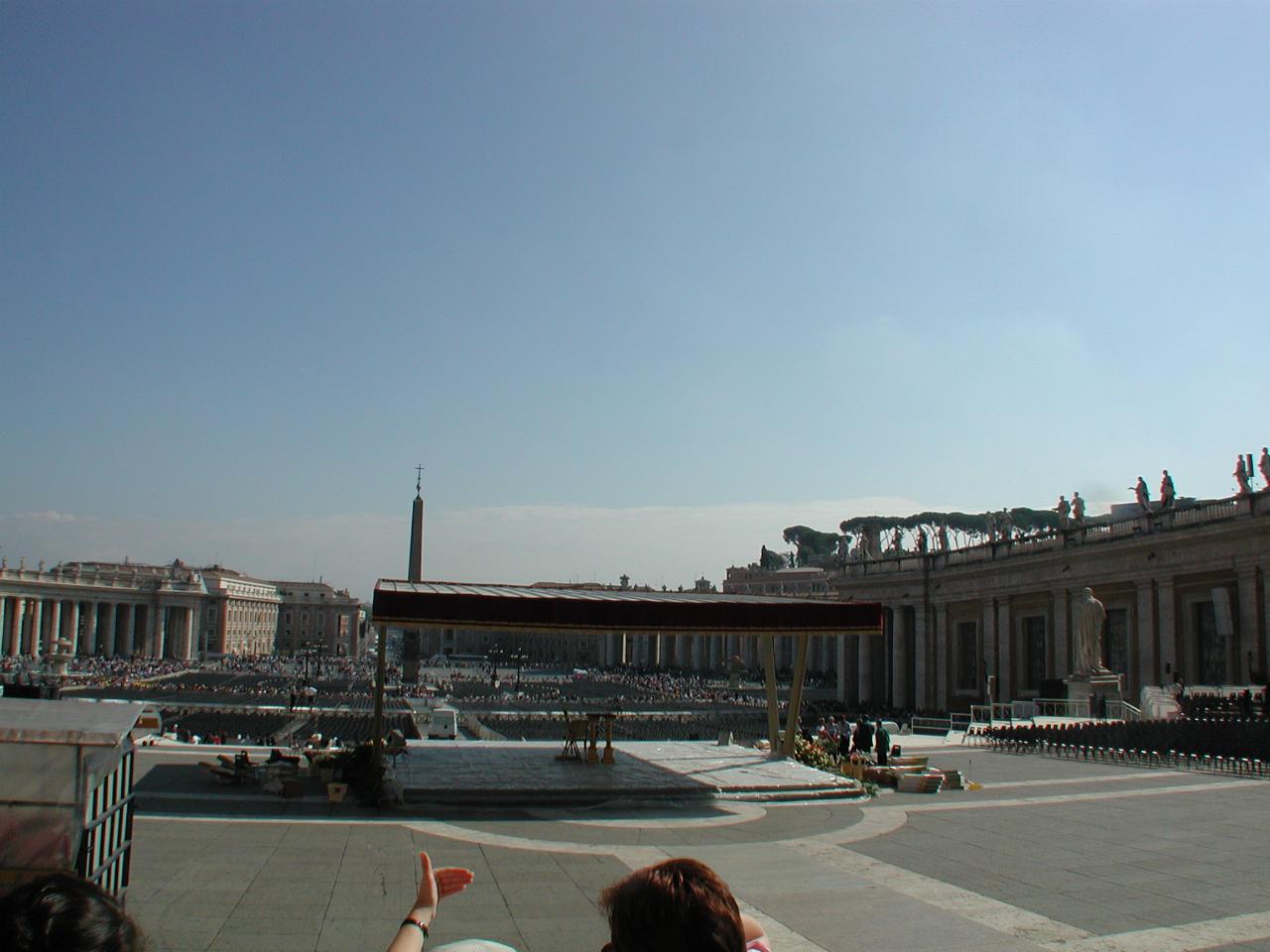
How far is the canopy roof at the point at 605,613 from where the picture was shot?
59.9 feet

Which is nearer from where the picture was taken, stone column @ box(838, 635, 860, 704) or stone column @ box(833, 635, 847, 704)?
stone column @ box(833, 635, 847, 704)

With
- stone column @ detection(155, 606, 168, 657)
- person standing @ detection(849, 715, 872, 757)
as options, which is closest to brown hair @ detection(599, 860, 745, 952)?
person standing @ detection(849, 715, 872, 757)

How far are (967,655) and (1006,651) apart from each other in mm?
4725

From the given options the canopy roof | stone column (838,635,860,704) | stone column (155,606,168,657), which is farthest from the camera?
stone column (155,606,168,657)

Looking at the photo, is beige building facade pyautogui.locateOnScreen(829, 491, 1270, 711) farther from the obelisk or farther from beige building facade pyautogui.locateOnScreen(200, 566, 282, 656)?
beige building facade pyautogui.locateOnScreen(200, 566, 282, 656)

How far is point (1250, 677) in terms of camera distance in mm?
33969

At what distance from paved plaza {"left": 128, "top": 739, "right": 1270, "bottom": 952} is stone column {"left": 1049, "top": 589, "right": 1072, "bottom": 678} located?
24655mm

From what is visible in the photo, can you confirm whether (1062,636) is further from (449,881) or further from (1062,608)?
(449,881)

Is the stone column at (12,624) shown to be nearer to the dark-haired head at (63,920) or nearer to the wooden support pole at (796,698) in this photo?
the wooden support pole at (796,698)

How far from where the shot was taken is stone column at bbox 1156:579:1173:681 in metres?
38.2

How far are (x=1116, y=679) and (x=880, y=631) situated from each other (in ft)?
63.5

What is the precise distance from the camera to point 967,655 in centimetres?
5347

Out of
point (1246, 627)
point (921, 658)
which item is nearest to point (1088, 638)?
point (1246, 627)

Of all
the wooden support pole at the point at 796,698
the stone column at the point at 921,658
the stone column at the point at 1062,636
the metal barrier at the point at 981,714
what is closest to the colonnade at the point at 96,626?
the stone column at the point at 921,658
